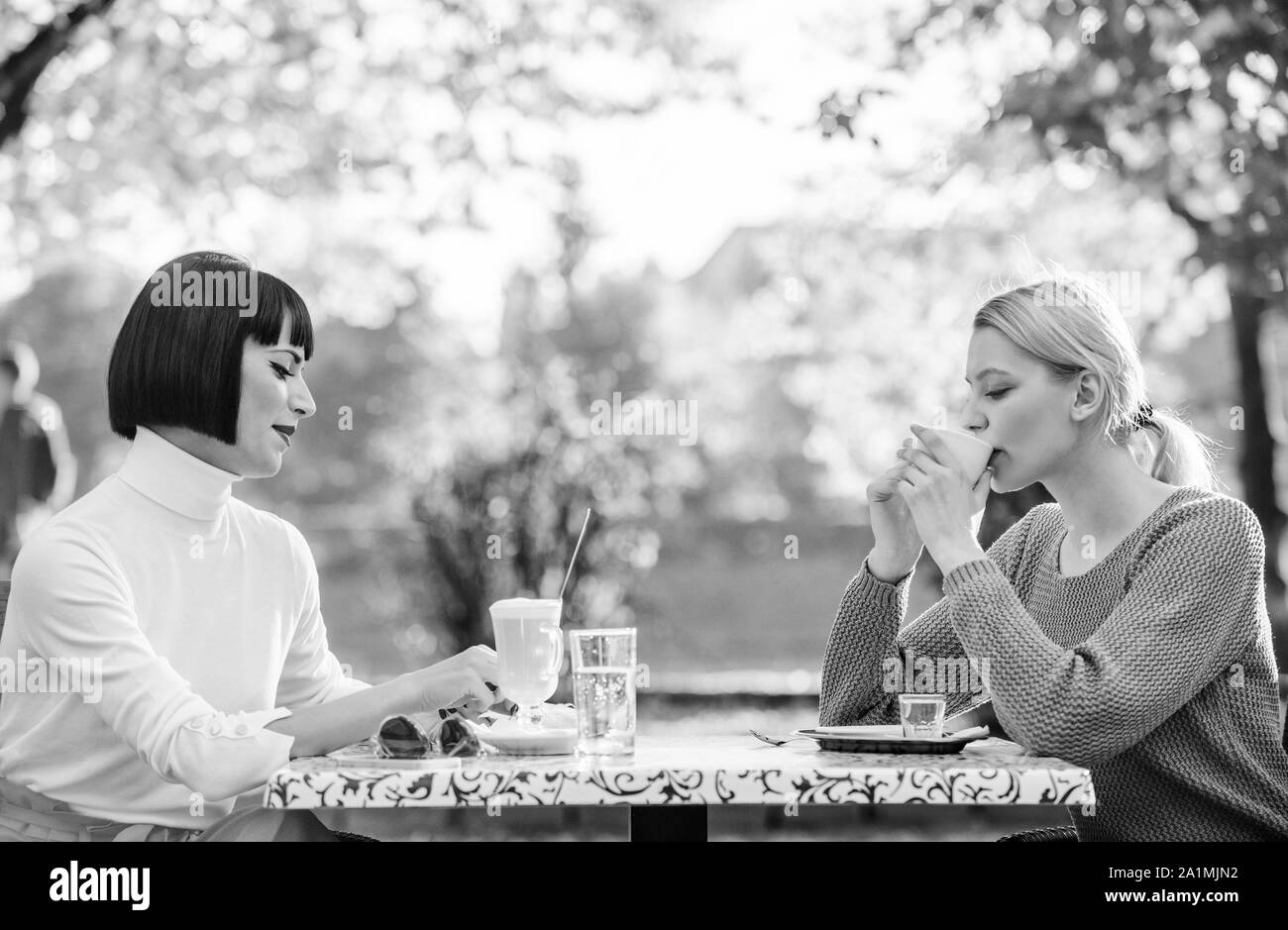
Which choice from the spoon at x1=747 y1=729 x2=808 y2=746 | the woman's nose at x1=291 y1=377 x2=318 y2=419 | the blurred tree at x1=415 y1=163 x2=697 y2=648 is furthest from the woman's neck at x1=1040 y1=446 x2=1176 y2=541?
the blurred tree at x1=415 y1=163 x2=697 y2=648

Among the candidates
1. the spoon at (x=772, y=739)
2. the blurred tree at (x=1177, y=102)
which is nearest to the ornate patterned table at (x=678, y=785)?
the spoon at (x=772, y=739)

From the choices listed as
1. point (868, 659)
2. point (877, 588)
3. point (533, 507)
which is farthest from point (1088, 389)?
point (533, 507)

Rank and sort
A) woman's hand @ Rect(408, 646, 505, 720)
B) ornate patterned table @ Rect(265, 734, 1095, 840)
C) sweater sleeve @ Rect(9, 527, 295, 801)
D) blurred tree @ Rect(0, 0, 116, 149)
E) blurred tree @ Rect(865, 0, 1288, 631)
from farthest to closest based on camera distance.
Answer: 1. blurred tree @ Rect(0, 0, 116, 149)
2. blurred tree @ Rect(865, 0, 1288, 631)
3. woman's hand @ Rect(408, 646, 505, 720)
4. sweater sleeve @ Rect(9, 527, 295, 801)
5. ornate patterned table @ Rect(265, 734, 1095, 840)

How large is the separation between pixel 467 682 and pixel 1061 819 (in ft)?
14.5

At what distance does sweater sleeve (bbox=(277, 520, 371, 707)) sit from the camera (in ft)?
8.96

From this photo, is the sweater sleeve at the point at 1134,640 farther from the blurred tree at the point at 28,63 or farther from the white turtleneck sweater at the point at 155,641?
the blurred tree at the point at 28,63

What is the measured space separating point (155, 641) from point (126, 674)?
23 cm

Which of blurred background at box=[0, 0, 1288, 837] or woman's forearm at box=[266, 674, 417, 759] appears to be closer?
woman's forearm at box=[266, 674, 417, 759]

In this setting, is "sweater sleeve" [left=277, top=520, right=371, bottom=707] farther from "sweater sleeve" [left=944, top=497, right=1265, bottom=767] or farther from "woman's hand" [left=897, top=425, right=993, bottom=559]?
"sweater sleeve" [left=944, top=497, right=1265, bottom=767]

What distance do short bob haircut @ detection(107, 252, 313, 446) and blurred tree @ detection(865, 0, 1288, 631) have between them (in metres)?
4.22

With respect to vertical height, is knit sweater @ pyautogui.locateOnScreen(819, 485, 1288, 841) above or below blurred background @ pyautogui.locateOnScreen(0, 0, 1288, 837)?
below

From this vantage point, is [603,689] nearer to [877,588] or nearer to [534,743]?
[534,743]

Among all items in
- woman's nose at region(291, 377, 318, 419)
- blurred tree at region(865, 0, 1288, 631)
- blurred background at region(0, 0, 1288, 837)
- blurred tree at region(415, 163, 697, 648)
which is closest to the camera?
woman's nose at region(291, 377, 318, 419)

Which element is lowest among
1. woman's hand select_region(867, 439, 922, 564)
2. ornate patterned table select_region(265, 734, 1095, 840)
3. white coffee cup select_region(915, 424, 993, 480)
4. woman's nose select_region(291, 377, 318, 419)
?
ornate patterned table select_region(265, 734, 1095, 840)
